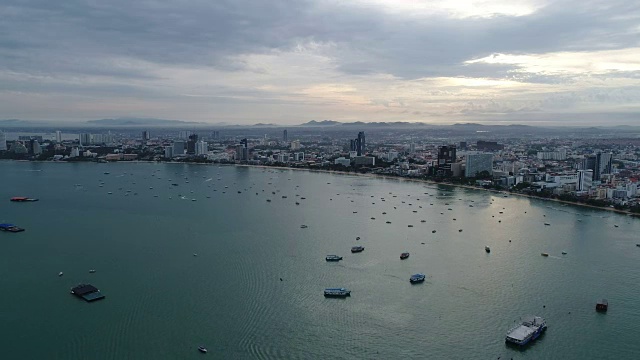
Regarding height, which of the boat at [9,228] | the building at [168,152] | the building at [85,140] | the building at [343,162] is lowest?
the boat at [9,228]

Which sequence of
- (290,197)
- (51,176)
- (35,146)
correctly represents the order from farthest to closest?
1. (35,146)
2. (51,176)
3. (290,197)

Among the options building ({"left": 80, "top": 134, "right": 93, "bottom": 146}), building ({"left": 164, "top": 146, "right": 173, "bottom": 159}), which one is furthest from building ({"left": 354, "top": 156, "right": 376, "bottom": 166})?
building ({"left": 80, "top": 134, "right": 93, "bottom": 146})

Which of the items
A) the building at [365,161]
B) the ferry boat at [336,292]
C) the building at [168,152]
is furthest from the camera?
the building at [168,152]

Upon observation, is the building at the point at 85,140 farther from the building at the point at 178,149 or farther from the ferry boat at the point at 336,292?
the ferry boat at the point at 336,292

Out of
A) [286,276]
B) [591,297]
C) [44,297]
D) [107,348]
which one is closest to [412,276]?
[286,276]

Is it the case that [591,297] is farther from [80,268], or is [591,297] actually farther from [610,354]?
[80,268]

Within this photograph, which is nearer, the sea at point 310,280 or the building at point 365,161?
the sea at point 310,280

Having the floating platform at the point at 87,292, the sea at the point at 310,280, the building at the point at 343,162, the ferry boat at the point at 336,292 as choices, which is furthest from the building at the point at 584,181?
the floating platform at the point at 87,292
